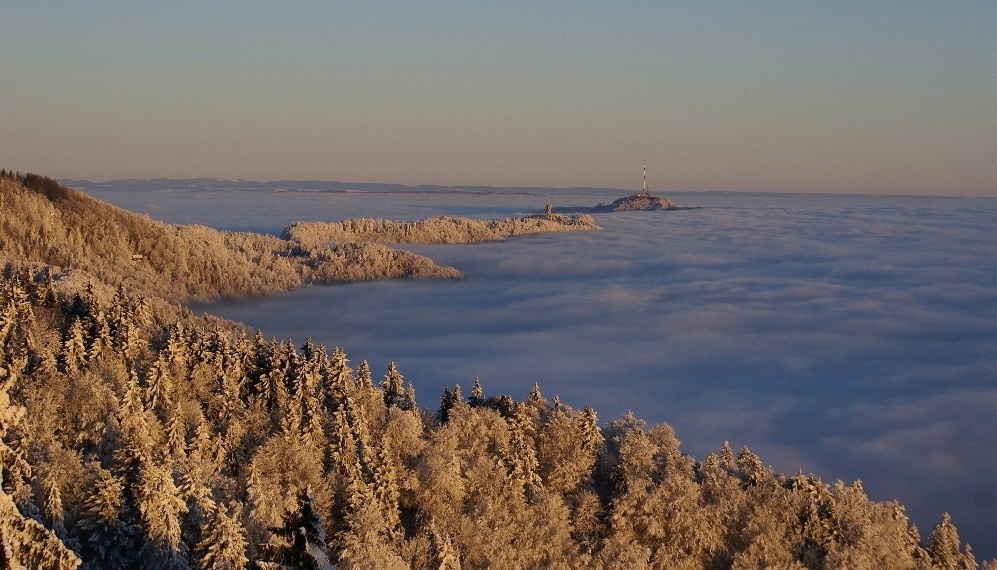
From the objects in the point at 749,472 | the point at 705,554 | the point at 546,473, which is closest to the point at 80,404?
the point at 546,473

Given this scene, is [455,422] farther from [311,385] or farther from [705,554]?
[705,554]

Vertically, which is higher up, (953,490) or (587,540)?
(587,540)

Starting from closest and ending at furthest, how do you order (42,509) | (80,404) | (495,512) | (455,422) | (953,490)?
(42,509), (80,404), (495,512), (455,422), (953,490)

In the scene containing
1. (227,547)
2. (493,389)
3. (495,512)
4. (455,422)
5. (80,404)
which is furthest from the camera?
(493,389)

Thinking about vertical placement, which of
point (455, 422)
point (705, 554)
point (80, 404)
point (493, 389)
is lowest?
point (493, 389)

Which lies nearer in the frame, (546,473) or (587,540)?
(587,540)

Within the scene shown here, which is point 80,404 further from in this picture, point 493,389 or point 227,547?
point 493,389

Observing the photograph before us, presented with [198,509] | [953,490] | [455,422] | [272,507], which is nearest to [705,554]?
[455,422]
